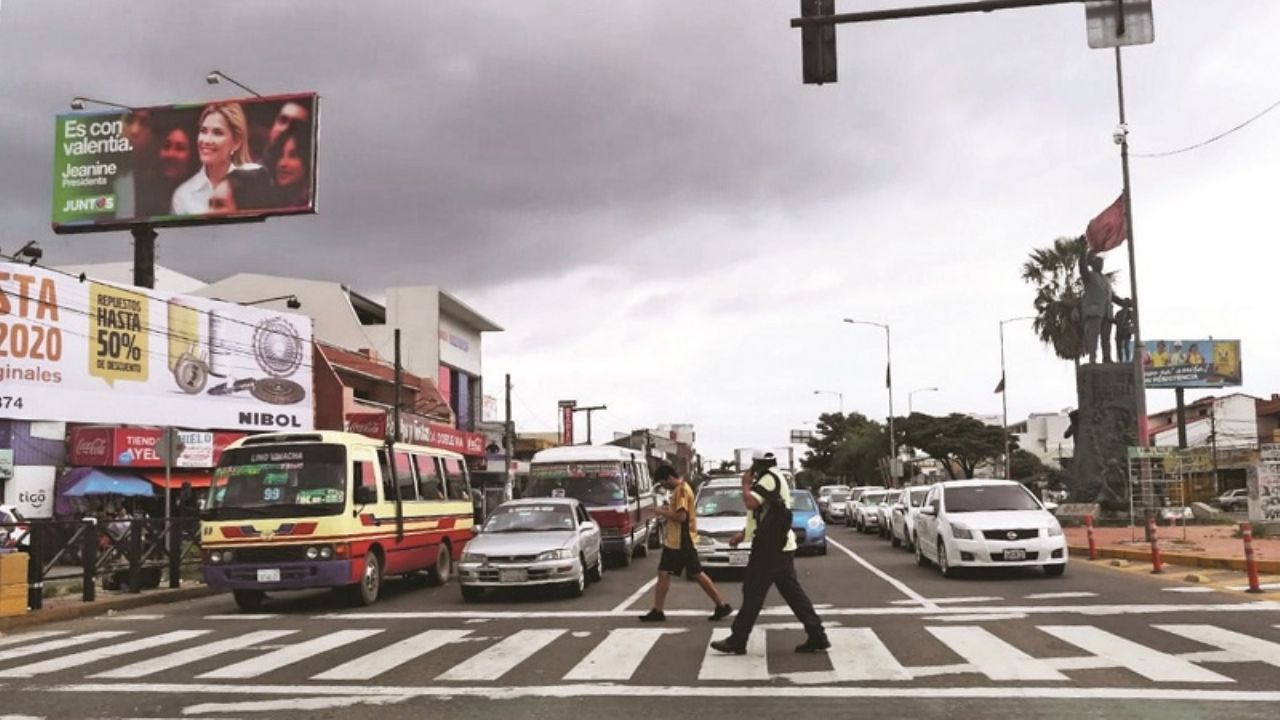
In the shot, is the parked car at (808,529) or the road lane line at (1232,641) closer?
the road lane line at (1232,641)

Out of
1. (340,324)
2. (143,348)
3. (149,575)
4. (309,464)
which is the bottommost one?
(149,575)

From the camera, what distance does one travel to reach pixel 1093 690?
7125mm

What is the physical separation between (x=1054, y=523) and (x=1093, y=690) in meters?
9.25

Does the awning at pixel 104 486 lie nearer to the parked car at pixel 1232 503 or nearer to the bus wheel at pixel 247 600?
the bus wheel at pixel 247 600

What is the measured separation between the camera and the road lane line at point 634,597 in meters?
13.1

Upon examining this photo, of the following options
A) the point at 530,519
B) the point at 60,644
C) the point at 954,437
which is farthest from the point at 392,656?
the point at 954,437

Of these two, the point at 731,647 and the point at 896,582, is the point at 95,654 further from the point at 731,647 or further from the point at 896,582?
the point at 896,582

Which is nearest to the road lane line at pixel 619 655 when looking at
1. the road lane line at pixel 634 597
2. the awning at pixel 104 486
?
the road lane line at pixel 634 597

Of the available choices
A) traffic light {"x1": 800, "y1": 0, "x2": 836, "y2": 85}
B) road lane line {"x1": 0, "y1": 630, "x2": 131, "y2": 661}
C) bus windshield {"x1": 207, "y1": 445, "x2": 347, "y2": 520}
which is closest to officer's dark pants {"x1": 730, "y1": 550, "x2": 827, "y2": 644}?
traffic light {"x1": 800, "y1": 0, "x2": 836, "y2": 85}

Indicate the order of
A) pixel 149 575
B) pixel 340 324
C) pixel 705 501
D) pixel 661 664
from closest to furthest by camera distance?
pixel 661 664 → pixel 149 575 → pixel 705 501 → pixel 340 324

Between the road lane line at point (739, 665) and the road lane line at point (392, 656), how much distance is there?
2639 millimetres

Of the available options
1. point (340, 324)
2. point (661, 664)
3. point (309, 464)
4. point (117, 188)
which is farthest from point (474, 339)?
point (661, 664)

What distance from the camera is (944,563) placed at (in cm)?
1617

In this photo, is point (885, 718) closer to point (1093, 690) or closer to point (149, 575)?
point (1093, 690)
